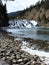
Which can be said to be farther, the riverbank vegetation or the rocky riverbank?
the riverbank vegetation

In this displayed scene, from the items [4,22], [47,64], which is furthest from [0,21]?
[47,64]

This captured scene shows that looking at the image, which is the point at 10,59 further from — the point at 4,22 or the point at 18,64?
the point at 4,22

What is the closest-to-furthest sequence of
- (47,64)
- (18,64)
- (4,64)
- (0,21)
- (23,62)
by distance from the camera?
(4,64)
(18,64)
(23,62)
(47,64)
(0,21)

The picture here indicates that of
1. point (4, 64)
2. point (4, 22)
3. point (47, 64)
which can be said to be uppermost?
point (4, 64)

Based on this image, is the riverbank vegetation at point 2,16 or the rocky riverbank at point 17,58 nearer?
the rocky riverbank at point 17,58

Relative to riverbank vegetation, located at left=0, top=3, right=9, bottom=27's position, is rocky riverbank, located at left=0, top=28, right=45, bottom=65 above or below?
above

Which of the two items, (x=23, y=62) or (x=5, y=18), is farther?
(x=5, y=18)

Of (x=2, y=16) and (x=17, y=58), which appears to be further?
(x=2, y=16)

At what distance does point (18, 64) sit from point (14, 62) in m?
0.49

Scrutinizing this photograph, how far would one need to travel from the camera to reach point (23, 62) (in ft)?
57.8

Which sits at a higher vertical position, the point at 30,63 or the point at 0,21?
the point at 30,63

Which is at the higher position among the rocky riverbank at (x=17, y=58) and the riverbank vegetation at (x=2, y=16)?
the rocky riverbank at (x=17, y=58)

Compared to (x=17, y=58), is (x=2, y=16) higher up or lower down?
lower down

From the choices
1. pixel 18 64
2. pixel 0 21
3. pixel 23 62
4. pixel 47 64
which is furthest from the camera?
pixel 0 21
